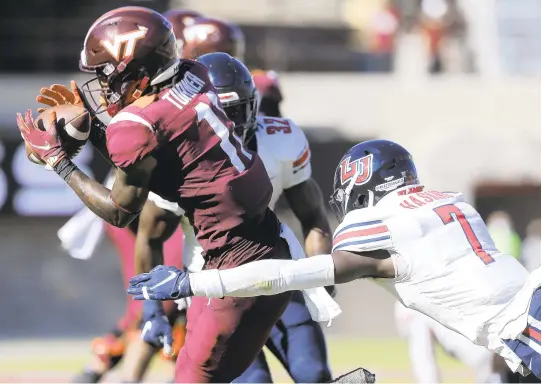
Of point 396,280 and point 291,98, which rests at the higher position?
point 396,280

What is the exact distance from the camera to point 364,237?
11.3 feet

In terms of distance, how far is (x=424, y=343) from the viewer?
5.66 metres

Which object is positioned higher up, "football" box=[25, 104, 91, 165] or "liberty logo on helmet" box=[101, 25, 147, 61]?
"liberty logo on helmet" box=[101, 25, 147, 61]

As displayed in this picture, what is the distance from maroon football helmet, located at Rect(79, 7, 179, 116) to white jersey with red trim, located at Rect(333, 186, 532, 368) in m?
0.86

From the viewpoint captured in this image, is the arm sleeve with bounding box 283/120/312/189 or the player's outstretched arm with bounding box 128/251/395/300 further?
the arm sleeve with bounding box 283/120/312/189

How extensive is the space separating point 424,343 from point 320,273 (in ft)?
7.71

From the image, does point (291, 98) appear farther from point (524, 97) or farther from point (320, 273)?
point (320, 273)

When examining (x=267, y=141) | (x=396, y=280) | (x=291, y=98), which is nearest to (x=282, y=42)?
(x=291, y=98)

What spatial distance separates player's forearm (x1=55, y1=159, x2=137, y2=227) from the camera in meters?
3.82

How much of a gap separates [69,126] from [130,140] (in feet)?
1.24

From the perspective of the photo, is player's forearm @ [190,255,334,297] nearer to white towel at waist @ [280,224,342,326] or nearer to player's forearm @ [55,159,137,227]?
player's forearm @ [55,159,137,227]

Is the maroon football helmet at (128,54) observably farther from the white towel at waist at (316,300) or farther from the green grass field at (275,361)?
the green grass field at (275,361)

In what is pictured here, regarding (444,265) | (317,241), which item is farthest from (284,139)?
(444,265)

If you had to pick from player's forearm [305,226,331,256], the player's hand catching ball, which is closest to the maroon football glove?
the player's hand catching ball
